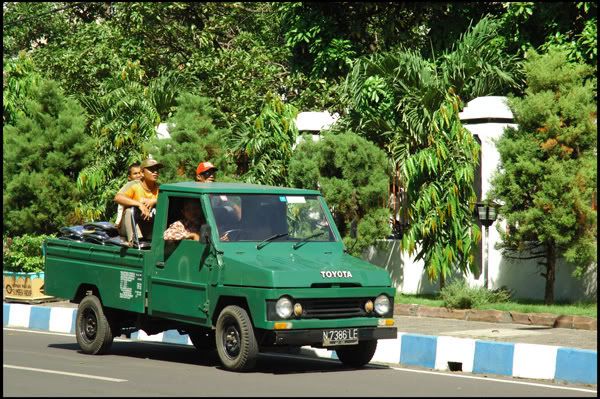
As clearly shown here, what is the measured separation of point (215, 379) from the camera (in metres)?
12.1

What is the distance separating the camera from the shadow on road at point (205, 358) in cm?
1348

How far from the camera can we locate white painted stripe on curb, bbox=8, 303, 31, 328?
19.7m

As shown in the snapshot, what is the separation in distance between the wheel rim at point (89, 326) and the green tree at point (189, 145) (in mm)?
7156

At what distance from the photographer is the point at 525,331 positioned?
16422mm

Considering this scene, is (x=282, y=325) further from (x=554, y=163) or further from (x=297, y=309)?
(x=554, y=163)

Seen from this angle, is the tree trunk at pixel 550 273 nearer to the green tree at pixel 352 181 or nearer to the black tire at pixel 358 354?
the green tree at pixel 352 181

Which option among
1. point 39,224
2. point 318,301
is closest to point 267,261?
point 318,301

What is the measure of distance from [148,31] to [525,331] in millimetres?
19438

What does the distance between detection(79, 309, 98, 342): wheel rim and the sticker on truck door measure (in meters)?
0.70

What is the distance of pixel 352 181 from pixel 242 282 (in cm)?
821

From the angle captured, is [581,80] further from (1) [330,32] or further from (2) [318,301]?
(1) [330,32]

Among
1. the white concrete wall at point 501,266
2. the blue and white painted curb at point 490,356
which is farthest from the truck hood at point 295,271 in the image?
the white concrete wall at point 501,266

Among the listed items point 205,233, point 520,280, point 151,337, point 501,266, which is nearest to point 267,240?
point 205,233

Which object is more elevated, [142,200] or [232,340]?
[142,200]
